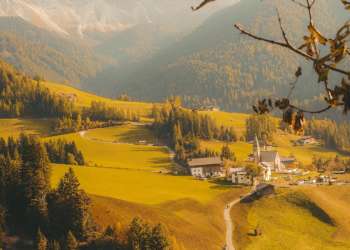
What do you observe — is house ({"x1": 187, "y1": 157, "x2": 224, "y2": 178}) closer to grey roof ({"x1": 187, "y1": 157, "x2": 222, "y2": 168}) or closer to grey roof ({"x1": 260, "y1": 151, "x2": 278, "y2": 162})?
grey roof ({"x1": 187, "y1": 157, "x2": 222, "y2": 168})

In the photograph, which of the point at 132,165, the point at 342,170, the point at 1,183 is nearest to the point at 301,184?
the point at 342,170

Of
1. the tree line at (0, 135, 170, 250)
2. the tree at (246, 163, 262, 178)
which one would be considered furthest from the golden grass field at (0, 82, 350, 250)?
the tree at (246, 163, 262, 178)

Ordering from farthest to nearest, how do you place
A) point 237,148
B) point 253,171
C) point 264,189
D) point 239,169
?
point 237,148 → point 239,169 → point 253,171 → point 264,189

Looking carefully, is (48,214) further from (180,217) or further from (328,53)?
(328,53)

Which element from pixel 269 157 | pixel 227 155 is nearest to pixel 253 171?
pixel 269 157

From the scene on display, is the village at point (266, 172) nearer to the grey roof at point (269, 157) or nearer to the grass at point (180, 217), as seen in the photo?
the grey roof at point (269, 157)

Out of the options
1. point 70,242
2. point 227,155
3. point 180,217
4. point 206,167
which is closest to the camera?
point 70,242
